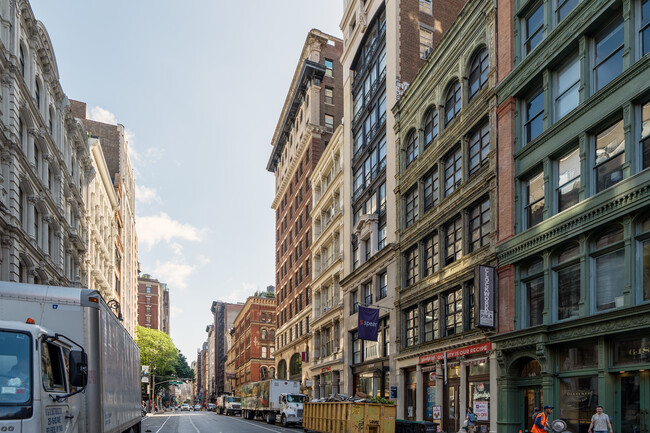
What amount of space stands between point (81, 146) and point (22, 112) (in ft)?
49.9

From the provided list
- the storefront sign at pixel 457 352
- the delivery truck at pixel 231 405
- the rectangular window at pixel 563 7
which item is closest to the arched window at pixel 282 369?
the delivery truck at pixel 231 405

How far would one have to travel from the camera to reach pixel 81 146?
44.2m

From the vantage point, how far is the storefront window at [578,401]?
1881 centimetres

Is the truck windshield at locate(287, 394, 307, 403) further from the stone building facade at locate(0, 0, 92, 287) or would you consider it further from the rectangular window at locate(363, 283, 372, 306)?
the stone building facade at locate(0, 0, 92, 287)

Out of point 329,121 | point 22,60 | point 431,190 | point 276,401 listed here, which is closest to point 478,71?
point 431,190

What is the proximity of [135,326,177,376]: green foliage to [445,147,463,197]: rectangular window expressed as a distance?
70.0 metres

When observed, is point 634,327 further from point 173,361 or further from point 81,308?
point 173,361

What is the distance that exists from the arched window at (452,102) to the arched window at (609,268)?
43.7 feet

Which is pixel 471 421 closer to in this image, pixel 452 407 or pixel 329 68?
pixel 452 407

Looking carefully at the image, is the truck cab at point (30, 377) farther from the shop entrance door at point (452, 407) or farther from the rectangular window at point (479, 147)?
the shop entrance door at point (452, 407)

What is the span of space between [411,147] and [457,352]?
13.8 meters

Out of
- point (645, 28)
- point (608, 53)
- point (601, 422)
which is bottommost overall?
point (601, 422)

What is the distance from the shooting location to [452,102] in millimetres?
31422

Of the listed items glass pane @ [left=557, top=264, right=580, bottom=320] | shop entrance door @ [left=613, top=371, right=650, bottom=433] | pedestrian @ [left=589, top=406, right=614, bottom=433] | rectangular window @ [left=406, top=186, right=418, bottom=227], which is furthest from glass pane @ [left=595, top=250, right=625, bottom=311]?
rectangular window @ [left=406, top=186, right=418, bottom=227]
